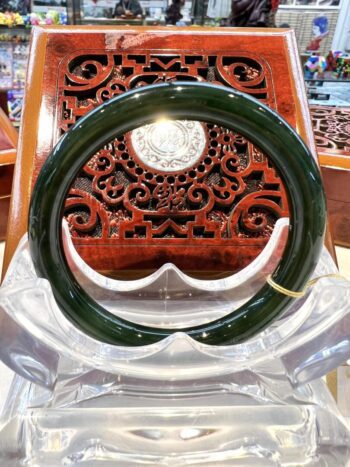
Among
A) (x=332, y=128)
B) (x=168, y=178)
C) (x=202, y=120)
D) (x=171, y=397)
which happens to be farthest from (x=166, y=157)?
(x=332, y=128)

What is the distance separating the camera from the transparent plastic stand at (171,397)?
0.47 m

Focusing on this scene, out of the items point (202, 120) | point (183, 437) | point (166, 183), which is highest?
point (202, 120)

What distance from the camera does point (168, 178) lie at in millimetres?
813

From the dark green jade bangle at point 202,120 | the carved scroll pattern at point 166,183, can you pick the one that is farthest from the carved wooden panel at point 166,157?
the dark green jade bangle at point 202,120

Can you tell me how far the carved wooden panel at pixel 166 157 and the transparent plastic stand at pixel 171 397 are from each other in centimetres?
27

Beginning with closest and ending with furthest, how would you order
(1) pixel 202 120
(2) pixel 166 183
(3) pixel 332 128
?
(1) pixel 202 120, (2) pixel 166 183, (3) pixel 332 128

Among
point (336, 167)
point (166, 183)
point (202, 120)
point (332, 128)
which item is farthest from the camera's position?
point (332, 128)

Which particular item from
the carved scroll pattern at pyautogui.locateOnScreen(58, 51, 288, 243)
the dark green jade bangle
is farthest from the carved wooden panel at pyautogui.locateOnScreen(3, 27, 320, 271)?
the dark green jade bangle

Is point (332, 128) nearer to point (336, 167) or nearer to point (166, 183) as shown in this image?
point (336, 167)

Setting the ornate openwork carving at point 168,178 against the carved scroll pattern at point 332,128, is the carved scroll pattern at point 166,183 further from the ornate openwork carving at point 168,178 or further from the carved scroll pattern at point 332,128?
the carved scroll pattern at point 332,128

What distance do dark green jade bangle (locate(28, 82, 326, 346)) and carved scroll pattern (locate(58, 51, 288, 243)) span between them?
27cm

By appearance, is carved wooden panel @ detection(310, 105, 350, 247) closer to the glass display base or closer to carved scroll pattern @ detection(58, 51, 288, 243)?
carved scroll pattern @ detection(58, 51, 288, 243)

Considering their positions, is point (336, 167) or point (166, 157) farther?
point (336, 167)

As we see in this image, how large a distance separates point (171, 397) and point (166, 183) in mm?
416
